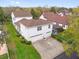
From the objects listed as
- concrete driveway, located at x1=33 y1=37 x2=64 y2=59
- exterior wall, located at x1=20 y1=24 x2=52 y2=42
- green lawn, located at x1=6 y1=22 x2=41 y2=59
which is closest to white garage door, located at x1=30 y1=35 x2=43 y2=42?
exterior wall, located at x1=20 y1=24 x2=52 y2=42

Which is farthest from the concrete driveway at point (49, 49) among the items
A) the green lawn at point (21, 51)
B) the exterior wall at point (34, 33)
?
the exterior wall at point (34, 33)

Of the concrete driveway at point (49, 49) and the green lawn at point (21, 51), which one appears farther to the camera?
the concrete driveway at point (49, 49)

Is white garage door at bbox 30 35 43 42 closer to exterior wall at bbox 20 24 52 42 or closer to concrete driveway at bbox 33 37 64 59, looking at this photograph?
exterior wall at bbox 20 24 52 42

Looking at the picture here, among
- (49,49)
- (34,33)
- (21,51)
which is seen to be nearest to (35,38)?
(34,33)

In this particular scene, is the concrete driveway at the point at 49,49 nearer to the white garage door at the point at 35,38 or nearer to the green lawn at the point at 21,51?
the white garage door at the point at 35,38

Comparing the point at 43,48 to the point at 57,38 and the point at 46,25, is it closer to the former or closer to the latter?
the point at 57,38

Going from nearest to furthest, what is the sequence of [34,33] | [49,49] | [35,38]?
[49,49] → [34,33] → [35,38]

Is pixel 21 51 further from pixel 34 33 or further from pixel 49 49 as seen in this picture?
pixel 34 33

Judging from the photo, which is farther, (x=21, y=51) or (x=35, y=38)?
(x=35, y=38)

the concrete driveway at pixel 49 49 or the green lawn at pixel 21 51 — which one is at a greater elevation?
the green lawn at pixel 21 51

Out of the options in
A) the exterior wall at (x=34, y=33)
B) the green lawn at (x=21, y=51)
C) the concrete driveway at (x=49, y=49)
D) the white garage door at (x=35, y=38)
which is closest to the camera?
the green lawn at (x=21, y=51)

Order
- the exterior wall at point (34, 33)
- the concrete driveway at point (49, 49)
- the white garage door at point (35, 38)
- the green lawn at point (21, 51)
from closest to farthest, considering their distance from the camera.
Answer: the green lawn at point (21, 51) < the concrete driveway at point (49, 49) < the exterior wall at point (34, 33) < the white garage door at point (35, 38)
